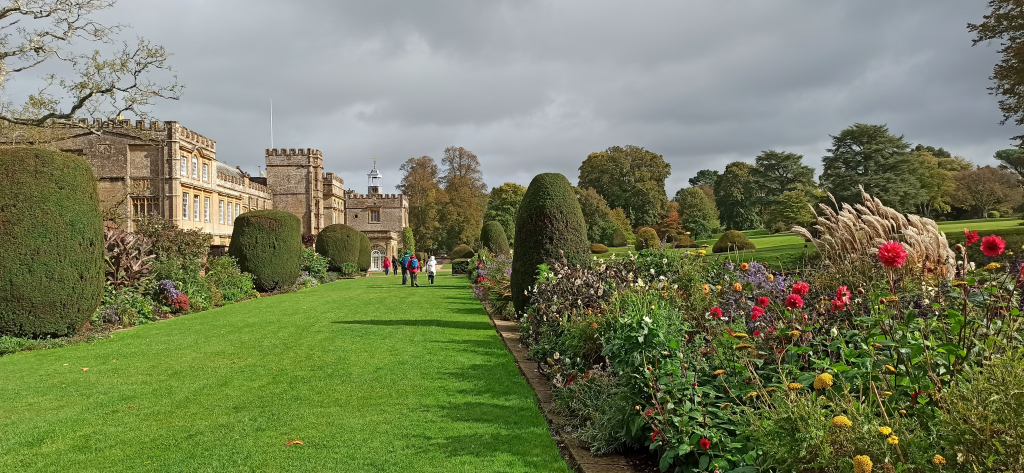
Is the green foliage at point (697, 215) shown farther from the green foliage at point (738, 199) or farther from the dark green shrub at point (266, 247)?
the dark green shrub at point (266, 247)

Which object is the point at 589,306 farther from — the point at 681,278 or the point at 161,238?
the point at 161,238

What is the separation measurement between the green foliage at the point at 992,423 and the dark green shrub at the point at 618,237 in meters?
50.3

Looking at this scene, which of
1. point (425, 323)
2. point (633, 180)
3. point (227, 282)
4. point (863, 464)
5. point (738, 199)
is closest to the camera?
point (863, 464)

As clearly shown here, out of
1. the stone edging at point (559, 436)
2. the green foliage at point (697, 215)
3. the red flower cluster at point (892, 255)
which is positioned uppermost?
the green foliage at point (697, 215)

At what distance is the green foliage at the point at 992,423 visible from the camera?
1.93 m

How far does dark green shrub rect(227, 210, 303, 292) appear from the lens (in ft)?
63.0

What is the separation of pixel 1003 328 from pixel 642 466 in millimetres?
1992

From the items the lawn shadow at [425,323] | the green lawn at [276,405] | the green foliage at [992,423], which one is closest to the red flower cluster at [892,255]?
the green foliage at [992,423]

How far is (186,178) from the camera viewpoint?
115 ft

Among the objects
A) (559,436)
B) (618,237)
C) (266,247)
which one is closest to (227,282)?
(266,247)

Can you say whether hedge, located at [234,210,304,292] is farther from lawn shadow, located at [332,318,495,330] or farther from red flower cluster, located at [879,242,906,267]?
red flower cluster, located at [879,242,906,267]

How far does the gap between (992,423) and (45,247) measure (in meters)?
11.4

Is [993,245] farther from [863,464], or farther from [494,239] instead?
[494,239]

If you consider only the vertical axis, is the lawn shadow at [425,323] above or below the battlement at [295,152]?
below
